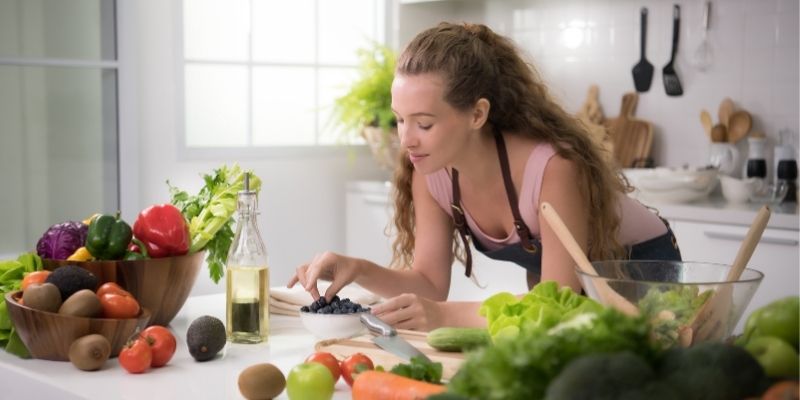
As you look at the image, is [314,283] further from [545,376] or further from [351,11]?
[351,11]

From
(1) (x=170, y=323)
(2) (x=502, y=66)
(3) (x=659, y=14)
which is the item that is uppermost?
(3) (x=659, y=14)

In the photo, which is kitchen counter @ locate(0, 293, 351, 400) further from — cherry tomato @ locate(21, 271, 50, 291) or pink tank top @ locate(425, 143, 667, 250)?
pink tank top @ locate(425, 143, 667, 250)

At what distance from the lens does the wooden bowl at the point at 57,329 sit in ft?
5.55

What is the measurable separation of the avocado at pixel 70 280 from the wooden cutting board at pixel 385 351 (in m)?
0.42

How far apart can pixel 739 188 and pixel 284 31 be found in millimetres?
2133

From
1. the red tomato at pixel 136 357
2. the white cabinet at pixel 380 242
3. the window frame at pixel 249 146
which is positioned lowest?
the white cabinet at pixel 380 242

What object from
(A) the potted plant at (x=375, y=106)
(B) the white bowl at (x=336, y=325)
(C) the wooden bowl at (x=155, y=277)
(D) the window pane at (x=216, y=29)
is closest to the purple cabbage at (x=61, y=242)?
(C) the wooden bowl at (x=155, y=277)

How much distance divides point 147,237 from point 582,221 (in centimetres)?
92

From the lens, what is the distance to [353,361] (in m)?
1.49

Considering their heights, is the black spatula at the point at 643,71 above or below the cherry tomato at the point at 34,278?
above

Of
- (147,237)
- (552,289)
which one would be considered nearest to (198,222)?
(147,237)

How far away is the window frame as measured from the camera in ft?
14.1

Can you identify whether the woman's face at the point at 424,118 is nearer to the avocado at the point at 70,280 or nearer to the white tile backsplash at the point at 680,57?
the avocado at the point at 70,280

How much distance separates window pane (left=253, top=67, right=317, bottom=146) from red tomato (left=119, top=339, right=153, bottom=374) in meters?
3.12
